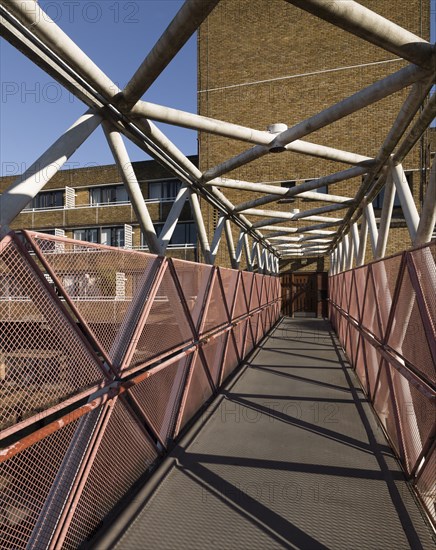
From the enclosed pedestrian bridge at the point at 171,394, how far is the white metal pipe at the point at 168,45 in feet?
0.05

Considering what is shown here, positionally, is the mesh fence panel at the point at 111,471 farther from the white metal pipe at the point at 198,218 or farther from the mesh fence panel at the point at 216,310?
the white metal pipe at the point at 198,218

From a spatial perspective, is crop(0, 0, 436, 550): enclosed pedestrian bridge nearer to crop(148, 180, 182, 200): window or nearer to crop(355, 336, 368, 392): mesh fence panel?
crop(355, 336, 368, 392): mesh fence panel

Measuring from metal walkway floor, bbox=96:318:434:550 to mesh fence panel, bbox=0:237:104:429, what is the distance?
138 centimetres

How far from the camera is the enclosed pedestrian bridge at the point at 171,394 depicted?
8.48ft

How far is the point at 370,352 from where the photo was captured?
Answer: 668 cm

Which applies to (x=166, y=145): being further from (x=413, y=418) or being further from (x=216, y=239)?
(x=413, y=418)

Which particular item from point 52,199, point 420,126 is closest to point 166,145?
point 420,126

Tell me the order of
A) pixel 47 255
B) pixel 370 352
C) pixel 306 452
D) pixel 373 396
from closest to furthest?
pixel 47 255 < pixel 306 452 < pixel 373 396 < pixel 370 352

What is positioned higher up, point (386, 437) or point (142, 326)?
point (142, 326)

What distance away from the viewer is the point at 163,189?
94.3ft

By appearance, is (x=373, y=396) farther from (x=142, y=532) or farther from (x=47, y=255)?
(x=47, y=255)

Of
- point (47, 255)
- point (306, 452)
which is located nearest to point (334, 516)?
point (306, 452)

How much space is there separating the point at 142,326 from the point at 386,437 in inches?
141

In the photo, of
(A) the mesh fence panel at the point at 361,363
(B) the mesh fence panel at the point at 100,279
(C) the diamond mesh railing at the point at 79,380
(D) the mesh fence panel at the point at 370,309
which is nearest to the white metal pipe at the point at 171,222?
(C) the diamond mesh railing at the point at 79,380
